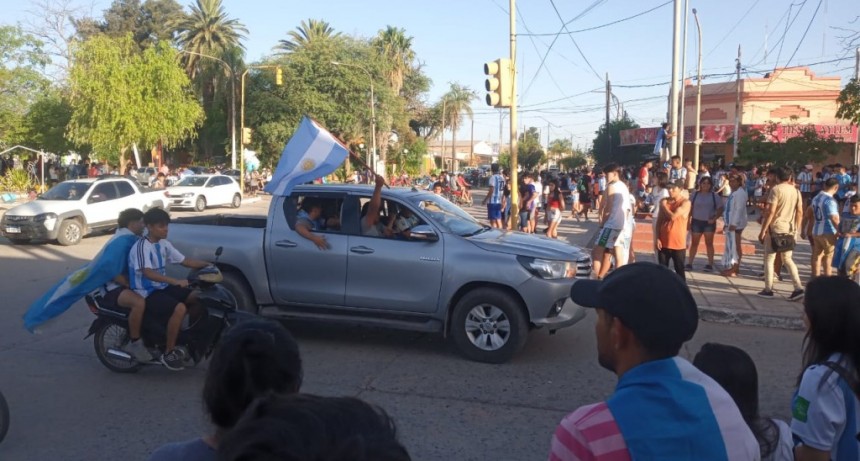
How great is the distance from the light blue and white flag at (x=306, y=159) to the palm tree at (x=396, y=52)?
53308 millimetres

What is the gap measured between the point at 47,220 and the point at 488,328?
43.1ft

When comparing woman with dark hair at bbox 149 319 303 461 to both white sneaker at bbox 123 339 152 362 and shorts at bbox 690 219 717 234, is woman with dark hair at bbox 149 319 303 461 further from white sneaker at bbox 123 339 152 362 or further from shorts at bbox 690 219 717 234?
shorts at bbox 690 219 717 234

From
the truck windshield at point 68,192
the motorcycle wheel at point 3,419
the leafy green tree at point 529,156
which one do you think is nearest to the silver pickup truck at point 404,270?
the motorcycle wheel at point 3,419

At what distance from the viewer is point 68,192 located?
59.2ft

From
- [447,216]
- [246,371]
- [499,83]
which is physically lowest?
[246,371]

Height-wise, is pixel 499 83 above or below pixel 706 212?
above

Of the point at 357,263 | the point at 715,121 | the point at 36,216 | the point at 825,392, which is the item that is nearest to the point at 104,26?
the point at 715,121

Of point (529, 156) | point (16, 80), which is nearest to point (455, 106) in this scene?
point (529, 156)

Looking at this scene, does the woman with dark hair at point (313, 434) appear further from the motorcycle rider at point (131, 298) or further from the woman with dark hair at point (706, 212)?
the woman with dark hair at point (706, 212)

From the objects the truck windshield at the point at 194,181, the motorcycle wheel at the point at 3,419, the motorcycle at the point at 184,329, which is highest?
the truck windshield at the point at 194,181

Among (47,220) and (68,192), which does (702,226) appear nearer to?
(47,220)

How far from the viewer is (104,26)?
70.0 m

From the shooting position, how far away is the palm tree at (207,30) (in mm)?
57656

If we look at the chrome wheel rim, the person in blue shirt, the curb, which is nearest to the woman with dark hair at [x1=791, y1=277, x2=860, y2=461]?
the chrome wheel rim
